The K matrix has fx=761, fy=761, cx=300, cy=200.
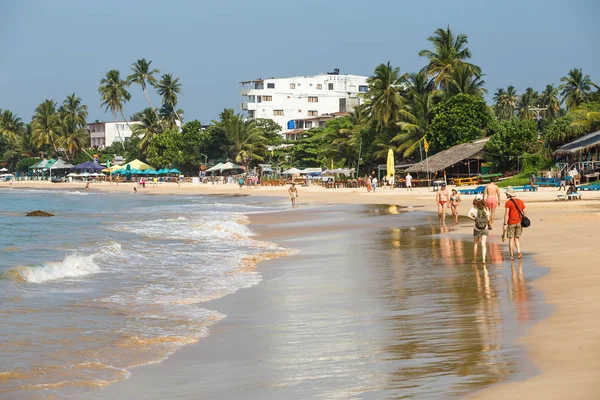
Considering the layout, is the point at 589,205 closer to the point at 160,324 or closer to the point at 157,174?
the point at 160,324

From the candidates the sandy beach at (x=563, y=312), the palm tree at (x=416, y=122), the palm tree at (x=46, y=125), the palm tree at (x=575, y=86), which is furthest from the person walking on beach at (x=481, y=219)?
the palm tree at (x=46, y=125)

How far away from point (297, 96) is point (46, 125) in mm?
38763

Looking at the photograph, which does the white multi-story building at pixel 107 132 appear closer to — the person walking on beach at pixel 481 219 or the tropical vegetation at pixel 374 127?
the tropical vegetation at pixel 374 127

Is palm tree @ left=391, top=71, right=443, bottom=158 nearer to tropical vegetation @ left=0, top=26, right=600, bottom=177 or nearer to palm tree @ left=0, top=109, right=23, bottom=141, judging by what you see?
tropical vegetation @ left=0, top=26, right=600, bottom=177

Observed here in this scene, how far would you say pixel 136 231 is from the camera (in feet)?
83.1

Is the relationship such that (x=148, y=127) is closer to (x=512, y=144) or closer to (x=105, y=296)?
(x=512, y=144)

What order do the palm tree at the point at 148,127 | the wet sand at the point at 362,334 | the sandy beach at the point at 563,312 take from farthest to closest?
the palm tree at the point at 148,127
the wet sand at the point at 362,334
the sandy beach at the point at 563,312

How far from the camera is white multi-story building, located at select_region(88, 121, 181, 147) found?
470 feet

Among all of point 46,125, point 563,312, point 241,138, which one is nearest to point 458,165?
point 241,138

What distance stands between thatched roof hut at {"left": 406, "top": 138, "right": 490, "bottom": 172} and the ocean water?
26.7 m

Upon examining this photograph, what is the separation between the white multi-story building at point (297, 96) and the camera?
376ft

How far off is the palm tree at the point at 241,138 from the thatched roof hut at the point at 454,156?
36040 millimetres

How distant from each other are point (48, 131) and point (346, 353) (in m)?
116

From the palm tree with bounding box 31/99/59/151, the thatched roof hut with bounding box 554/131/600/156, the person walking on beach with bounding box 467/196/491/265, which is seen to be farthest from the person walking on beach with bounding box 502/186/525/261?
the palm tree with bounding box 31/99/59/151
